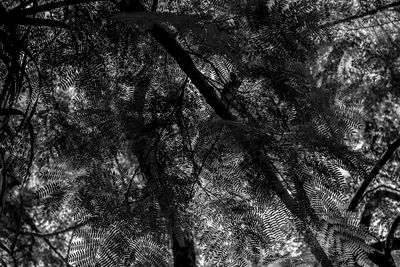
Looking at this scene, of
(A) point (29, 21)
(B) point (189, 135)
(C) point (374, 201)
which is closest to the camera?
(A) point (29, 21)

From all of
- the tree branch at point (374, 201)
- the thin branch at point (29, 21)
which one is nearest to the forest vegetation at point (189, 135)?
the thin branch at point (29, 21)

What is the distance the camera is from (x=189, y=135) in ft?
8.96

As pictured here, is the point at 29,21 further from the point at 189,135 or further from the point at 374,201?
the point at 374,201

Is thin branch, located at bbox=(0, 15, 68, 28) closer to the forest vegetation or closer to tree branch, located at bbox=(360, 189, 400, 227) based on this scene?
the forest vegetation

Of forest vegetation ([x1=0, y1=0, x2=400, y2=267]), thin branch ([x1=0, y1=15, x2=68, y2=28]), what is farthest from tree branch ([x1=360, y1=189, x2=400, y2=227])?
thin branch ([x1=0, y1=15, x2=68, y2=28])

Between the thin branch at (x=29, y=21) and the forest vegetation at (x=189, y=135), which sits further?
the forest vegetation at (x=189, y=135)

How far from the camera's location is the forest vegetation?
6.32ft

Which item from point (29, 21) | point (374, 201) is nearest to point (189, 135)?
point (29, 21)

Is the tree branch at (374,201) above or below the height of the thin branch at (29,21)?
above

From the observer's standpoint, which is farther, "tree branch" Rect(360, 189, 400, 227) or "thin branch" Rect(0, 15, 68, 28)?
"tree branch" Rect(360, 189, 400, 227)

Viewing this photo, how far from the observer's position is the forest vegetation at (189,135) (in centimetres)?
193

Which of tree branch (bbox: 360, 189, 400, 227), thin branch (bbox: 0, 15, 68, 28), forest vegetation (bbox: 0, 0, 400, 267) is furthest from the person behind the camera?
tree branch (bbox: 360, 189, 400, 227)

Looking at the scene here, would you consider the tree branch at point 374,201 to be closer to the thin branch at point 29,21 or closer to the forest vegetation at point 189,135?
the forest vegetation at point 189,135

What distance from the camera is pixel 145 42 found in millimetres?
3020
